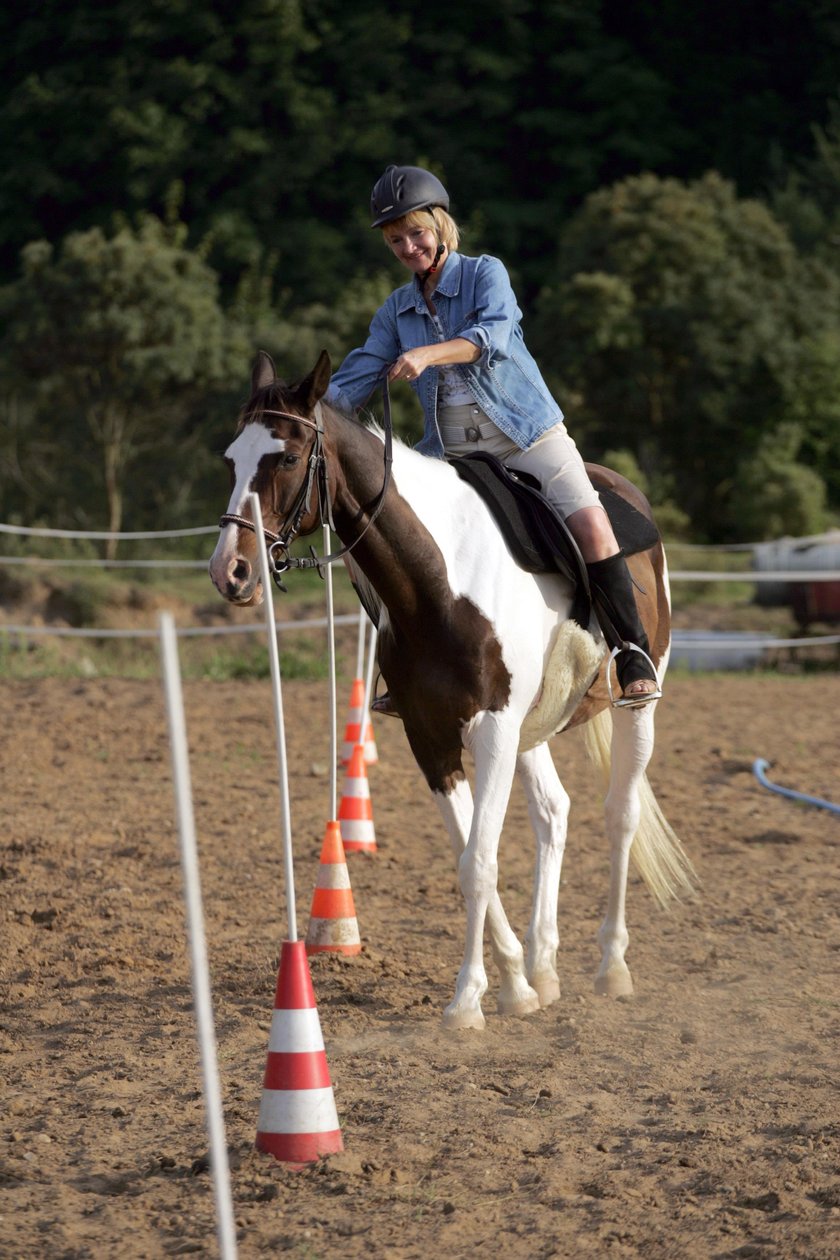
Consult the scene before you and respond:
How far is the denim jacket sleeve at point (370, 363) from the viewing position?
4691 mm

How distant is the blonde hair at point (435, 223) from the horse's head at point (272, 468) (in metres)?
0.76

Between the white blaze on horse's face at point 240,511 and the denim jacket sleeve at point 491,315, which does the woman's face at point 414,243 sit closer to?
the denim jacket sleeve at point 491,315

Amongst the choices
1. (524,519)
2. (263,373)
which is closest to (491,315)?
(524,519)

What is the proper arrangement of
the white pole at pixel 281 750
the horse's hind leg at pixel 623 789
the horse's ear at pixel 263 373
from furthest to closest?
the horse's hind leg at pixel 623 789 → the horse's ear at pixel 263 373 → the white pole at pixel 281 750

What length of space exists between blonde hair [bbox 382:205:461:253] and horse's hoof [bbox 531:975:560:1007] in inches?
95.6

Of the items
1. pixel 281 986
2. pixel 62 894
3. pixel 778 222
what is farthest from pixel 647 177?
pixel 281 986

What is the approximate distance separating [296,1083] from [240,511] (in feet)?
4.84

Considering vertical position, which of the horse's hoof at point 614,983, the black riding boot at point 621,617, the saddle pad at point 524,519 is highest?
the saddle pad at point 524,519

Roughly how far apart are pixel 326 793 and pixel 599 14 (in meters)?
36.0

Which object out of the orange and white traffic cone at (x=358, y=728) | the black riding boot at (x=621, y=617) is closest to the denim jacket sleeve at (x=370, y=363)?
the black riding boot at (x=621, y=617)

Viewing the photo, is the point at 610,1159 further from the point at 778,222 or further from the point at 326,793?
the point at 778,222

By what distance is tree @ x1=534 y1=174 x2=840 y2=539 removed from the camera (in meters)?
26.7

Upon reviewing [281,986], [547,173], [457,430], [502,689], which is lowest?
[281,986]

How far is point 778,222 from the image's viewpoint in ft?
104
